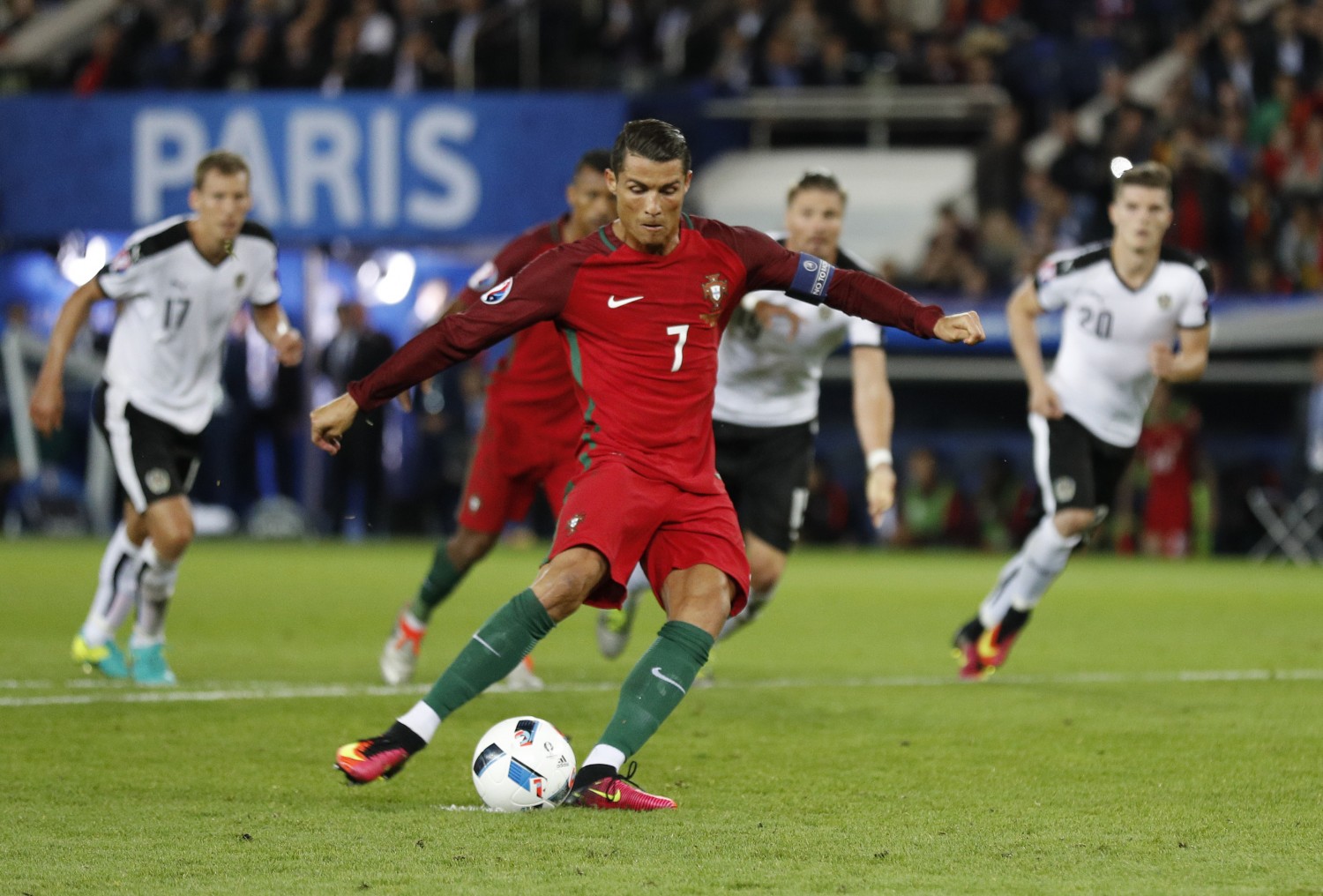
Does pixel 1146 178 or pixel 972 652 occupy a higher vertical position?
pixel 1146 178

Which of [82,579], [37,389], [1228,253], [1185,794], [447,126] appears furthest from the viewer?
[447,126]

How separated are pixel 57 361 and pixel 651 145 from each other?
13.1 feet

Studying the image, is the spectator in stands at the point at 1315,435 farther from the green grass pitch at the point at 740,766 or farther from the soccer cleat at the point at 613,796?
the soccer cleat at the point at 613,796

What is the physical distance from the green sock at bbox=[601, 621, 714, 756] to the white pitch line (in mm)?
3072

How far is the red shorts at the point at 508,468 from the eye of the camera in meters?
9.09

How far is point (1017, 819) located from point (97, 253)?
61.8 ft

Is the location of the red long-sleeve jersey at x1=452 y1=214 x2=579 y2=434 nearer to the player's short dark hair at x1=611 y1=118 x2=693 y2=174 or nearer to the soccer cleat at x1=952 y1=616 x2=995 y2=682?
the soccer cleat at x1=952 y1=616 x2=995 y2=682

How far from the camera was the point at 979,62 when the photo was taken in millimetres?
22562

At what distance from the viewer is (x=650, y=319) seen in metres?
6.14

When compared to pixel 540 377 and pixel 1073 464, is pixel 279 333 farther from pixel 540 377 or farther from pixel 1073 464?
pixel 1073 464

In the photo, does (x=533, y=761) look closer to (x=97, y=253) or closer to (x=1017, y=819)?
(x=1017, y=819)

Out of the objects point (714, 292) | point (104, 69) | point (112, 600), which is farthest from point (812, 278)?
point (104, 69)

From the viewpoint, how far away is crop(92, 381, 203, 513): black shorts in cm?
909

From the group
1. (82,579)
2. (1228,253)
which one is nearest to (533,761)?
(82,579)
